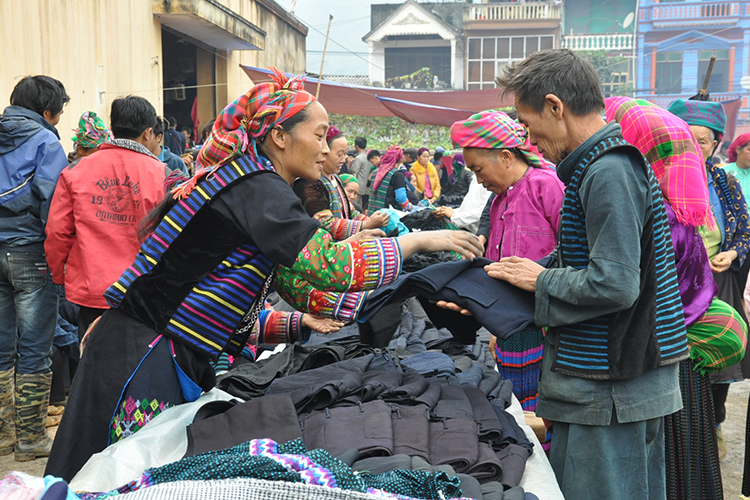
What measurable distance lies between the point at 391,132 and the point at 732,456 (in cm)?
1612

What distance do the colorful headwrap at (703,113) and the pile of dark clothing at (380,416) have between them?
7.22 ft

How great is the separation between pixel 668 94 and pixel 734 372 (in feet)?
116

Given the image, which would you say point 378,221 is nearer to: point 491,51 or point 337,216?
point 337,216

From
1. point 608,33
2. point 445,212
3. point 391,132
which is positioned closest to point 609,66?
point 608,33

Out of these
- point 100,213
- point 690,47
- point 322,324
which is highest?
point 690,47

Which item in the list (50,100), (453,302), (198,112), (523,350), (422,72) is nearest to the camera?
(453,302)

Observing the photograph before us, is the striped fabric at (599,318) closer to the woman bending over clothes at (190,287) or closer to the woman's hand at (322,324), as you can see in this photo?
the woman bending over clothes at (190,287)

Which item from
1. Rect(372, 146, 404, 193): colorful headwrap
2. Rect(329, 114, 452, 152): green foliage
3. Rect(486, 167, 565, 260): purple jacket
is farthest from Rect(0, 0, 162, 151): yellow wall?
Rect(329, 114, 452, 152): green foliage

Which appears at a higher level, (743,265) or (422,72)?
(422,72)

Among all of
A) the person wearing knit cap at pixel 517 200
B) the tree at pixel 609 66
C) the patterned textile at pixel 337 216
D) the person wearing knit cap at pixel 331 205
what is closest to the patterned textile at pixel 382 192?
the patterned textile at pixel 337 216

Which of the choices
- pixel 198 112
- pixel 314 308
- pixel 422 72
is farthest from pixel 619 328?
pixel 422 72

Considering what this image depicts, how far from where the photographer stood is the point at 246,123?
81.1 inches

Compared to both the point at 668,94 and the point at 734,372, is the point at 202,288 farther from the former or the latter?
the point at 668,94

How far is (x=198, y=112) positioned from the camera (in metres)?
13.2
